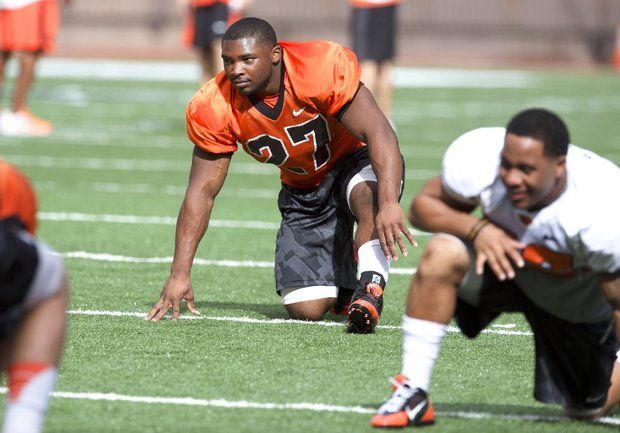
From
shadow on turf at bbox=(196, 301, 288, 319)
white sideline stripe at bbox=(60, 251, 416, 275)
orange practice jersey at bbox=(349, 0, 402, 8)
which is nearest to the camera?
shadow on turf at bbox=(196, 301, 288, 319)

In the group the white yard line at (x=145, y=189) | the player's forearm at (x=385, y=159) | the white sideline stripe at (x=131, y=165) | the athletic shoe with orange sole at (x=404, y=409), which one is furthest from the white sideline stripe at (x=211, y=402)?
the white sideline stripe at (x=131, y=165)

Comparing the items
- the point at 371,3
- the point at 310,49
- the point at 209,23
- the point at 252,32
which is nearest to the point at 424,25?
the point at 209,23

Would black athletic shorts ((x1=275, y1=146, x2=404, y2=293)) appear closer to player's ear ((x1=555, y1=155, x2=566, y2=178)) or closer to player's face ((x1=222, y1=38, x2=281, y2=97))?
player's face ((x1=222, y1=38, x2=281, y2=97))

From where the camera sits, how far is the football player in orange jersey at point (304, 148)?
5355 mm

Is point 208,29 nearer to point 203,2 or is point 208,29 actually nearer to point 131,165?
point 203,2

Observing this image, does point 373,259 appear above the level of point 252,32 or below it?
below

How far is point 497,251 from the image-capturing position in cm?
377

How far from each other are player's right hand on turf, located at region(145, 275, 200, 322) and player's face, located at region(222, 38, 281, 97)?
79 centimetres

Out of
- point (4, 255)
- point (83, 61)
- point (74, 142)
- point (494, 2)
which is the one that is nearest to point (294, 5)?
point (494, 2)

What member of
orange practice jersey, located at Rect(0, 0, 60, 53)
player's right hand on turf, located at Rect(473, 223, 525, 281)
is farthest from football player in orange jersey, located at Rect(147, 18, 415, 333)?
orange practice jersey, located at Rect(0, 0, 60, 53)

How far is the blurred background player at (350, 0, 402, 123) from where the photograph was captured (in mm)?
12539

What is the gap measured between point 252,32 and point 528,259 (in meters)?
1.92

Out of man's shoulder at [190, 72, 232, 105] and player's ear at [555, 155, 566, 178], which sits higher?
player's ear at [555, 155, 566, 178]

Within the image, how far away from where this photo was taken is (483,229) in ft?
12.5
